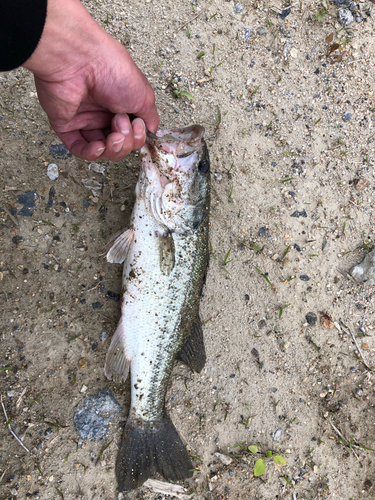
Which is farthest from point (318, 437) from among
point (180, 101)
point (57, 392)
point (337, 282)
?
point (180, 101)

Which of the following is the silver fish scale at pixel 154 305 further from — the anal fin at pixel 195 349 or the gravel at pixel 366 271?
the gravel at pixel 366 271

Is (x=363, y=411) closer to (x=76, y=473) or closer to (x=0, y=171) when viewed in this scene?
(x=76, y=473)

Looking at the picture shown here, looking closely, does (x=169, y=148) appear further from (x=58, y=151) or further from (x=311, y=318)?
(x=311, y=318)

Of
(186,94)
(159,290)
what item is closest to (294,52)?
(186,94)

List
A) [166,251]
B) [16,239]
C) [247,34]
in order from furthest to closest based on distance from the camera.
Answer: [247,34] → [16,239] → [166,251]

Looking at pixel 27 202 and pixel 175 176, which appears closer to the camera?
pixel 175 176

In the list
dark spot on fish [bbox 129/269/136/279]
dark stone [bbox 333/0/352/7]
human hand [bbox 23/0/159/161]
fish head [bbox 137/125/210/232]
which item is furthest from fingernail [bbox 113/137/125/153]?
dark stone [bbox 333/0/352/7]

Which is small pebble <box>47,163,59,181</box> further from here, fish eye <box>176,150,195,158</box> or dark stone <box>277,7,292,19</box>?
dark stone <box>277,7,292,19</box>
